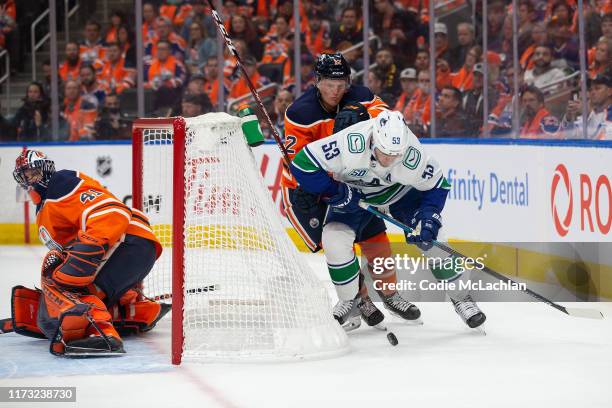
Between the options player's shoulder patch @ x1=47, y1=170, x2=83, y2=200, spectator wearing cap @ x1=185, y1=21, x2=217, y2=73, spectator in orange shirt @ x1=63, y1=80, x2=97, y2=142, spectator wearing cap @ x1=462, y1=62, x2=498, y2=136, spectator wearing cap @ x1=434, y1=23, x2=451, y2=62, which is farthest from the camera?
spectator in orange shirt @ x1=63, y1=80, x2=97, y2=142

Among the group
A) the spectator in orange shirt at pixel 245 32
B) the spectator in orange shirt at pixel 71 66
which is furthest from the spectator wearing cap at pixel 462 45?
the spectator in orange shirt at pixel 71 66

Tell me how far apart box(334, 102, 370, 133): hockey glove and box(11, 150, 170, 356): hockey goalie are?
914 mm

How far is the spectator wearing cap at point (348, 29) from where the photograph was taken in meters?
8.07

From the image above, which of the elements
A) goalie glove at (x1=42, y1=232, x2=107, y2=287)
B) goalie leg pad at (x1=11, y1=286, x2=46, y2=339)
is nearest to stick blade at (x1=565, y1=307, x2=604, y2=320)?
goalie glove at (x1=42, y1=232, x2=107, y2=287)

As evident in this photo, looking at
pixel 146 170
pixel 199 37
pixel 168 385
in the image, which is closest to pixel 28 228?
pixel 199 37

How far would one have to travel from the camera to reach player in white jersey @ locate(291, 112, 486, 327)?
172 inches

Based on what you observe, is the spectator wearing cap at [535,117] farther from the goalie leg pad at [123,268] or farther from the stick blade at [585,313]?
the goalie leg pad at [123,268]

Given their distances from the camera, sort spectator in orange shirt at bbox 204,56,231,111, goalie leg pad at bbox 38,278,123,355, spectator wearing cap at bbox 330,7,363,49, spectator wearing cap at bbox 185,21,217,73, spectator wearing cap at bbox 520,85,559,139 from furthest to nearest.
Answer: spectator wearing cap at bbox 185,21,217,73
spectator in orange shirt at bbox 204,56,231,111
spectator wearing cap at bbox 330,7,363,49
spectator wearing cap at bbox 520,85,559,139
goalie leg pad at bbox 38,278,123,355

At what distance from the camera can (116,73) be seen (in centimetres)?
867

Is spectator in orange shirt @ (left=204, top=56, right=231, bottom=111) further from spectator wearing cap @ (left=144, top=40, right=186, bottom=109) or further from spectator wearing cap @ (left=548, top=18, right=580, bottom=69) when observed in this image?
spectator wearing cap @ (left=548, top=18, right=580, bottom=69)

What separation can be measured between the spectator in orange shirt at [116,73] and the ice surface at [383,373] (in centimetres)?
393

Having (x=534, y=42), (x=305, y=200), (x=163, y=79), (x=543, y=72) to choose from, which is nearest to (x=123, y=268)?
(x=305, y=200)

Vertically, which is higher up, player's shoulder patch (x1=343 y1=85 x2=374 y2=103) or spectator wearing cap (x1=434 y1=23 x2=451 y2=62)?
spectator wearing cap (x1=434 y1=23 x2=451 y2=62)

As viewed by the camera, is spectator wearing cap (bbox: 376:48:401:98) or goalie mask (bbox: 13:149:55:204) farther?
spectator wearing cap (bbox: 376:48:401:98)
